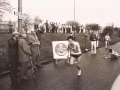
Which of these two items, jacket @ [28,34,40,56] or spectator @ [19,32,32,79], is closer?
spectator @ [19,32,32,79]

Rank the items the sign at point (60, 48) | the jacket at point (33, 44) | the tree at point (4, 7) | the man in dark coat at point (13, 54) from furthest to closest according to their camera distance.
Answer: the tree at point (4, 7) < the sign at point (60, 48) < the jacket at point (33, 44) < the man in dark coat at point (13, 54)

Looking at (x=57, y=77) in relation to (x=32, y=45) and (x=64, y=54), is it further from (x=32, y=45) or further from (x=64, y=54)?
(x=64, y=54)

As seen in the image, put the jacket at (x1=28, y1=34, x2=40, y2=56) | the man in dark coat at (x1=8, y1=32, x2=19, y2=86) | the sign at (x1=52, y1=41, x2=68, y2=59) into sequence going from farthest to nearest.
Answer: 1. the sign at (x1=52, y1=41, x2=68, y2=59)
2. the jacket at (x1=28, y1=34, x2=40, y2=56)
3. the man in dark coat at (x1=8, y1=32, x2=19, y2=86)

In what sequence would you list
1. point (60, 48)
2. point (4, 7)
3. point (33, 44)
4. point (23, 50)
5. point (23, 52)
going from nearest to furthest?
point (23, 50), point (23, 52), point (33, 44), point (60, 48), point (4, 7)

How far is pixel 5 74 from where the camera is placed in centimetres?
956

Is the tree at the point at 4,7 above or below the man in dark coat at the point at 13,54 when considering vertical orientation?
above

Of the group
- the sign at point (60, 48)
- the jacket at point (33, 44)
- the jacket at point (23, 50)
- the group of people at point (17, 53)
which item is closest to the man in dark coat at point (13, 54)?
the group of people at point (17, 53)

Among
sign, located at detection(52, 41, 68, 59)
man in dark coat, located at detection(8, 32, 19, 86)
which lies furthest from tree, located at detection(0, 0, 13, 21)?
man in dark coat, located at detection(8, 32, 19, 86)

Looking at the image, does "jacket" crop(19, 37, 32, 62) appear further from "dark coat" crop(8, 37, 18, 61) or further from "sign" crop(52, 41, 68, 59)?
"sign" crop(52, 41, 68, 59)

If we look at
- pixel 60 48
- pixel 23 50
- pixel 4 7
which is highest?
pixel 4 7

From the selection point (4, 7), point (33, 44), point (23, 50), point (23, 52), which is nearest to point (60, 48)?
point (33, 44)

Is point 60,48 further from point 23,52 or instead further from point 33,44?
point 23,52

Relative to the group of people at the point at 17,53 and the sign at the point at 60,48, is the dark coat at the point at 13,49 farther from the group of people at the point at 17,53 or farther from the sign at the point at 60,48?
the sign at the point at 60,48

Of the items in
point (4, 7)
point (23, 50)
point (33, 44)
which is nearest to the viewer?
point (23, 50)
